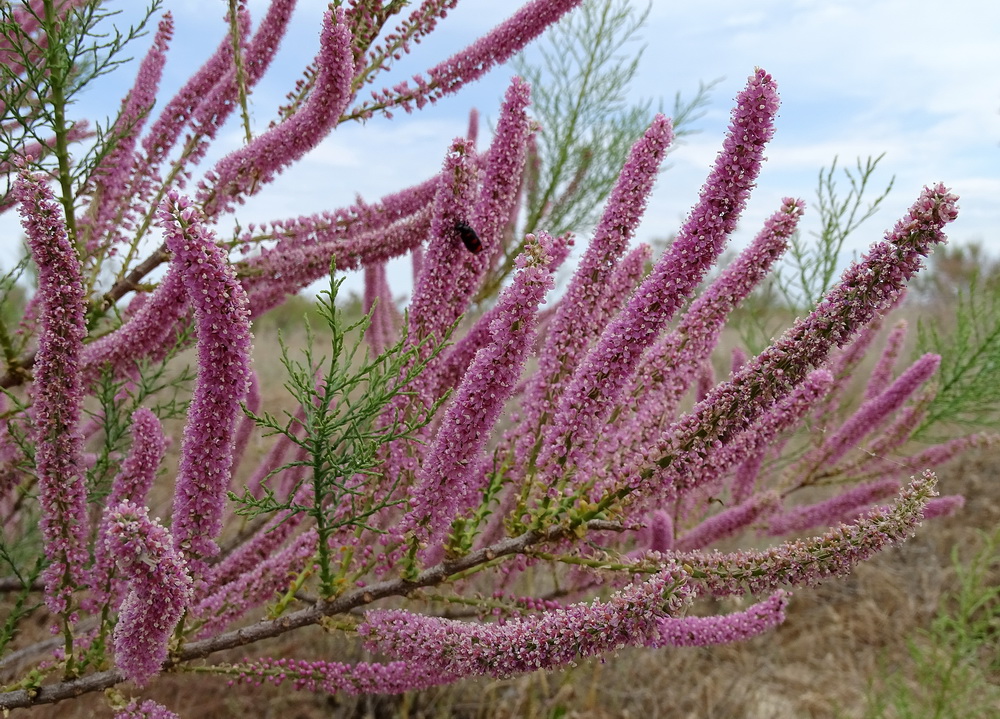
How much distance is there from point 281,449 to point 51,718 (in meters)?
2.05

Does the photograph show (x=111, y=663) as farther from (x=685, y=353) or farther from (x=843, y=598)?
(x=843, y=598)

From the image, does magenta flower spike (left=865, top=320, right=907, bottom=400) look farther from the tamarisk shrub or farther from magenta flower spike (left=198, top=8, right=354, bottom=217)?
magenta flower spike (left=198, top=8, right=354, bottom=217)

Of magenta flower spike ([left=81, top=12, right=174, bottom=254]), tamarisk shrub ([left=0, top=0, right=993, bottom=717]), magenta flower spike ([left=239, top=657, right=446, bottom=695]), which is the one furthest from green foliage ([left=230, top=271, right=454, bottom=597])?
magenta flower spike ([left=81, top=12, right=174, bottom=254])

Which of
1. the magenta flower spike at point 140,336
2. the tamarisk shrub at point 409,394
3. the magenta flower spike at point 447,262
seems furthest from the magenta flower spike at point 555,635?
the magenta flower spike at point 140,336

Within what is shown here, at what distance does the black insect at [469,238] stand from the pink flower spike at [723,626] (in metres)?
0.99

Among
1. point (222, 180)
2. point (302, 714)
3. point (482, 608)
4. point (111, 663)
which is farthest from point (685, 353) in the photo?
point (302, 714)

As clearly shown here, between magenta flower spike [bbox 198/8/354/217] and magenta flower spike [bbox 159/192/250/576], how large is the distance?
844 millimetres

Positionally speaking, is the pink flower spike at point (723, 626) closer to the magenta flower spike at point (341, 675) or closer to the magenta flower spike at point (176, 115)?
the magenta flower spike at point (341, 675)

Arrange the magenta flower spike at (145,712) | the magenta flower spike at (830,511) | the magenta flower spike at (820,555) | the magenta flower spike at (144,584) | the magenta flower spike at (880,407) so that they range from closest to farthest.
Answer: the magenta flower spike at (144,584) → the magenta flower spike at (820,555) → the magenta flower spike at (145,712) → the magenta flower spike at (880,407) → the magenta flower spike at (830,511)

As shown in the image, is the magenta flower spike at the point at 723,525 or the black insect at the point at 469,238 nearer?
the black insect at the point at 469,238

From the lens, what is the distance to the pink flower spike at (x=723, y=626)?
1717 millimetres

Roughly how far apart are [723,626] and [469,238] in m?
1.14

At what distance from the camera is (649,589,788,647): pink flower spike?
1.72 m

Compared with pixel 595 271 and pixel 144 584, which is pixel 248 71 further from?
pixel 144 584
